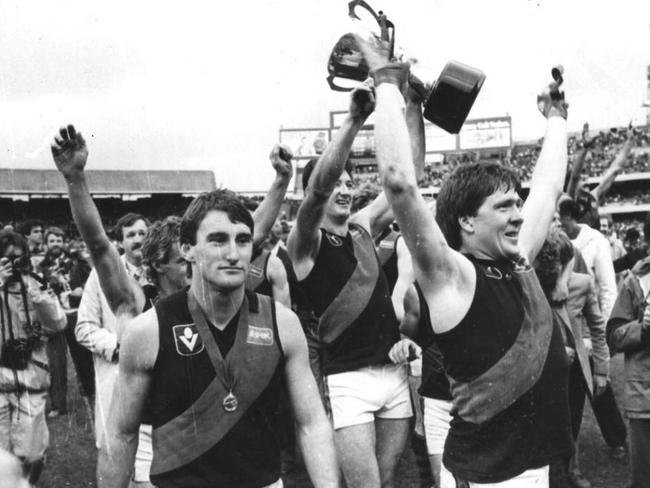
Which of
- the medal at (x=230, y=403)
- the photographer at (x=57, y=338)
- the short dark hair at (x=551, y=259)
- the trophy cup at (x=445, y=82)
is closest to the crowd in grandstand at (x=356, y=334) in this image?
the medal at (x=230, y=403)

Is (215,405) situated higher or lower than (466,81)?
lower

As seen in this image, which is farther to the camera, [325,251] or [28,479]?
[325,251]

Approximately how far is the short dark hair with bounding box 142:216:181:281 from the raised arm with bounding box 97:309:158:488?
3.99ft

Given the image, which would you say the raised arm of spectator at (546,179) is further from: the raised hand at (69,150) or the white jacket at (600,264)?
the white jacket at (600,264)

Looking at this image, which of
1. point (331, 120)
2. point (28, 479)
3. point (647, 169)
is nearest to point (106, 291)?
point (28, 479)

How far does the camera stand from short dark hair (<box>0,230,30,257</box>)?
534 centimetres

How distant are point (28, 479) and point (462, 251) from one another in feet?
6.40

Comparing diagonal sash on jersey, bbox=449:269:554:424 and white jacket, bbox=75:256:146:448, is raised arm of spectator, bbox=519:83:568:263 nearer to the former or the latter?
diagonal sash on jersey, bbox=449:269:554:424

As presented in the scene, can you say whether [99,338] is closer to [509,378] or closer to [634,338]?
[509,378]

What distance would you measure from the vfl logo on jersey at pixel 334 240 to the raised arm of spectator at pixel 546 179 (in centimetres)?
151

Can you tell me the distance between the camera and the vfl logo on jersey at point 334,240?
4672 millimetres

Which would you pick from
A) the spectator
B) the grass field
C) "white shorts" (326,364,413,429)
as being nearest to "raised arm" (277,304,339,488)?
"white shorts" (326,364,413,429)

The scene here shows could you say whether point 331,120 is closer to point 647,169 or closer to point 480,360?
point 647,169

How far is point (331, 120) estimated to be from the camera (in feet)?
145
